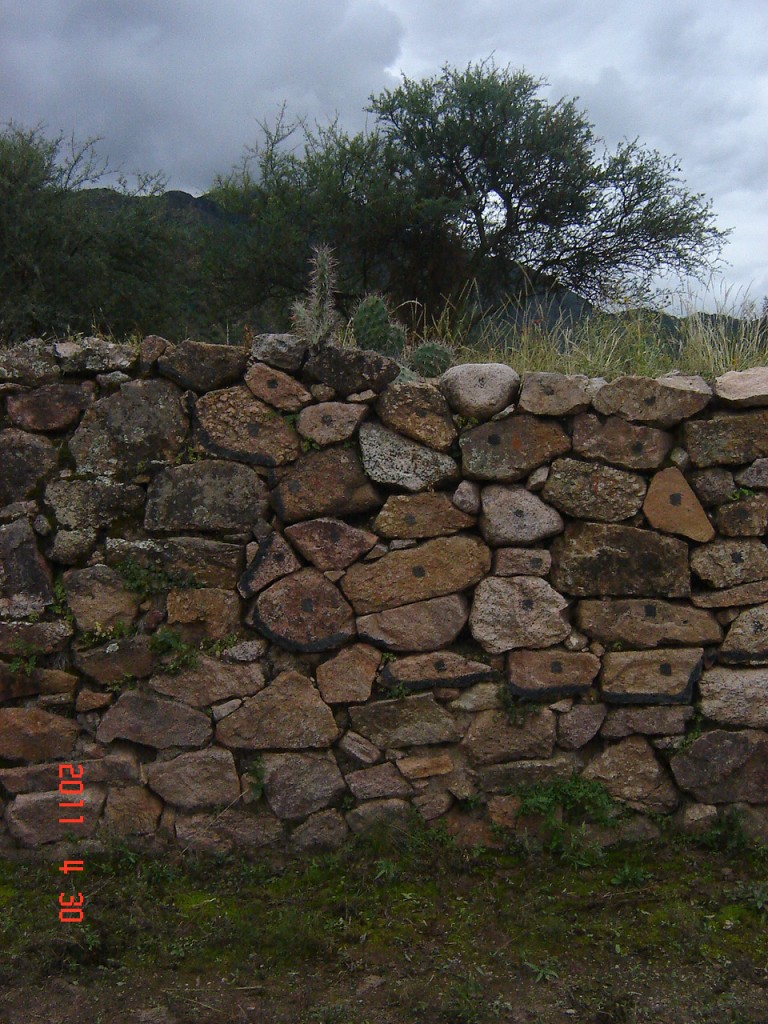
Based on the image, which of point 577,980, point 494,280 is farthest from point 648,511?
point 494,280

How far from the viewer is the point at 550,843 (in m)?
4.16

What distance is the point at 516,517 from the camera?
4.23 m

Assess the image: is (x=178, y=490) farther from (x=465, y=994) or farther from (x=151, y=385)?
(x=465, y=994)

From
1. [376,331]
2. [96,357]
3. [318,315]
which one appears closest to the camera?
[96,357]

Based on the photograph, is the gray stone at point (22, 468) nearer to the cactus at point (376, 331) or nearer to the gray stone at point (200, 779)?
the gray stone at point (200, 779)

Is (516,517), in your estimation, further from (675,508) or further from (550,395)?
(675,508)

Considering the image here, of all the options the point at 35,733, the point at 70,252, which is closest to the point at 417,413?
the point at 35,733

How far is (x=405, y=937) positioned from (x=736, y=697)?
1941mm

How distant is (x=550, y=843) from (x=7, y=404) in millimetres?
3376

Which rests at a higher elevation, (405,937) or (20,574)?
(20,574)

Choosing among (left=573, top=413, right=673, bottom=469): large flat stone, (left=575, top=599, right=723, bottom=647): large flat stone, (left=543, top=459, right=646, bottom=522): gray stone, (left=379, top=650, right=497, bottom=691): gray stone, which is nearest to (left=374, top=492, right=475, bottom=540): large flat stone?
(left=543, top=459, right=646, bottom=522): gray stone

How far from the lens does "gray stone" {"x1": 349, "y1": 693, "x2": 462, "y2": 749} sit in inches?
165

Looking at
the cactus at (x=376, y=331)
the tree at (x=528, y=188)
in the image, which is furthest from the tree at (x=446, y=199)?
the cactus at (x=376, y=331)

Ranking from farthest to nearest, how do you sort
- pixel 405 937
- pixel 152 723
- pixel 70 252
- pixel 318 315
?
pixel 70 252, pixel 318 315, pixel 152 723, pixel 405 937
